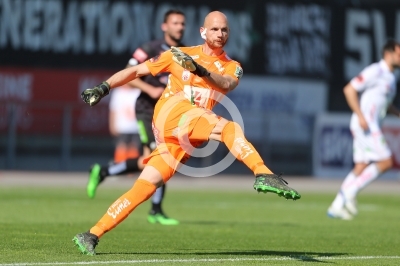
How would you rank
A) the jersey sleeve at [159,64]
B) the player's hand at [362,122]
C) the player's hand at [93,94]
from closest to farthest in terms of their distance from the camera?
1. the player's hand at [93,94]
2. the jersey sleeve at [159,64]
3. the player's hand at [362,122]

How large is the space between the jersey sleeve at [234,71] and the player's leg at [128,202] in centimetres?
95

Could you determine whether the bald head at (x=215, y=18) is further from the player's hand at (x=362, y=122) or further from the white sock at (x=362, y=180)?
the white sock at (x=362, y=180)

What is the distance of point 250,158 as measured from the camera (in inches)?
333

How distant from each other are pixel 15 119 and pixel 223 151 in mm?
5158

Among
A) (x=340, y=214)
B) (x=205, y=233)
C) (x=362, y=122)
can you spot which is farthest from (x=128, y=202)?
(x=362, y=122)

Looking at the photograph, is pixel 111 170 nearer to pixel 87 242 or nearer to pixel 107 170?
pixel 107 170

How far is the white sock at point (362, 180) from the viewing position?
49.2ft

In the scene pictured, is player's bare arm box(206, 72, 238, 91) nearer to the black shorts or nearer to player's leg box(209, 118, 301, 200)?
player's leg box(209, 118, 301, 200)

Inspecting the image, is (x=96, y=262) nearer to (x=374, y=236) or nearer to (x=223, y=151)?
(x=374, y=236)

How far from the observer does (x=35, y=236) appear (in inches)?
408

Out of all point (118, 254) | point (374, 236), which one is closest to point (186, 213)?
point (374, 236)

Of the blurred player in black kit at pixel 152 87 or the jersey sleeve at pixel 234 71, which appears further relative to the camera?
the blurred player in black kit at pixel 152 87

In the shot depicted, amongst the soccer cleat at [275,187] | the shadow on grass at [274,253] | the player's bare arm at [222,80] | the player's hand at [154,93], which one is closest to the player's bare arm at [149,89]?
the player's hand at [154,93]

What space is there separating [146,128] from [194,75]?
403 cm
